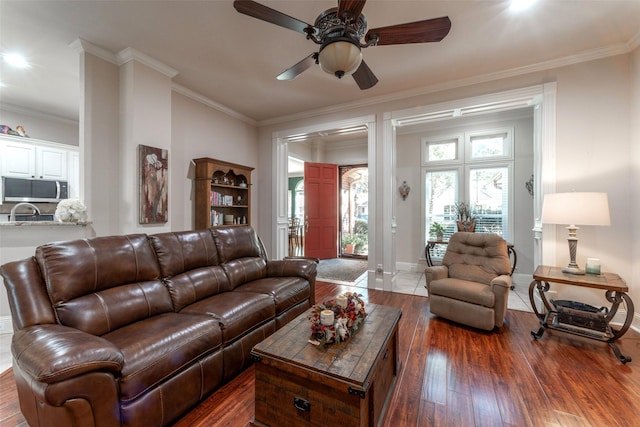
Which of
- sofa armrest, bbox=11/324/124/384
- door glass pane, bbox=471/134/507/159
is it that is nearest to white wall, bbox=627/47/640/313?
door glass pane, bbox=471/134/507/159

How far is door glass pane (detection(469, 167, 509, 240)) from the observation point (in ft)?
14.9

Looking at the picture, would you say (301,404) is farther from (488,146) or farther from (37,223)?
(488,146)

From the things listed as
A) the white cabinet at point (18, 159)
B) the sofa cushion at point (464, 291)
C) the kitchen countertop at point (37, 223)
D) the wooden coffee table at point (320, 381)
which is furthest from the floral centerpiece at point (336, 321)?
the white cabinet at point (18, 159)

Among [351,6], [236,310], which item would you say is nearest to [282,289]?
[236,310]

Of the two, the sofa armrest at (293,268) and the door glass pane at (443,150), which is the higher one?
the door glass pane at (443,150)

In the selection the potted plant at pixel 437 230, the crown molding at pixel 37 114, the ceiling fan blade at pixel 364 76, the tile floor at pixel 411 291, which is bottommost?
the tile floor at pixel 411 291

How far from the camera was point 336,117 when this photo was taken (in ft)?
14.5

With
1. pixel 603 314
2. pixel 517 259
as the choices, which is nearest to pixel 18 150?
pixel 603 314

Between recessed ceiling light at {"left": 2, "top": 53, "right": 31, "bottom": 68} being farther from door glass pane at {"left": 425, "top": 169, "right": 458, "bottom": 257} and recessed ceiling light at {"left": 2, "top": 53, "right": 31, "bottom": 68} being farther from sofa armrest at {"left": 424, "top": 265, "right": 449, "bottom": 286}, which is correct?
door glass pane at {"left": 425, "top": 169, "right": 458, "bottom": 257}

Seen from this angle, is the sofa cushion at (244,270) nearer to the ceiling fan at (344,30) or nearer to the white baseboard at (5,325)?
the ceiling fan at (344,30)

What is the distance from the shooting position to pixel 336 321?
5.07 feet

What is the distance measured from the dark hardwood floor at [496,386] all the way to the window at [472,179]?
2474mm

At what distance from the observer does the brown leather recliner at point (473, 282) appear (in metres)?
2.57

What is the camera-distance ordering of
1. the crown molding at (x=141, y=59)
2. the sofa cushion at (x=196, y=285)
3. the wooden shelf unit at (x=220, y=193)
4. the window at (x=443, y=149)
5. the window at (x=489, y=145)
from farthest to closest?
the window at (x=443, y=149), the window at (x=489, y=145), the wooden shelf unit at (x=220, y=193), the crown molding at (x=141, y=59), the sofa cushion at (x=196, y=285)
